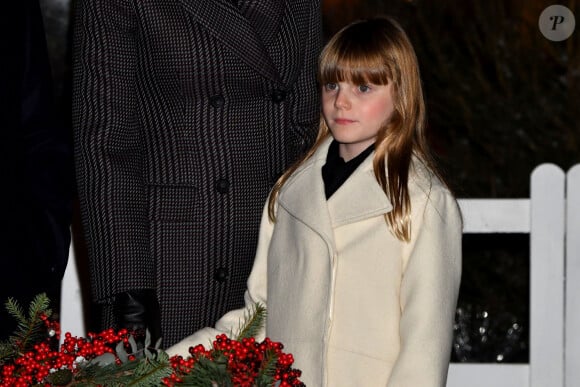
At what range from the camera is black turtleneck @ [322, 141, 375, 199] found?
9.84 ft

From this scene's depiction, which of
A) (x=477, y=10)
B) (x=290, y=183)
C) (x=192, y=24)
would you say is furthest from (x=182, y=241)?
(x=477, y=10)

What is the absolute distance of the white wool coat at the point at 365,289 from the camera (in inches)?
107

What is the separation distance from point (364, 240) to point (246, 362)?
1067 millimetres

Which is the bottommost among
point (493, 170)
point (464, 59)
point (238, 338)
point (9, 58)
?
point (493, 170)

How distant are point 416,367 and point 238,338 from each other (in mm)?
828

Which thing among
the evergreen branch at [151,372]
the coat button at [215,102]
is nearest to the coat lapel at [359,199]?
the coat button at [215,102]

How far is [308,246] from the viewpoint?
2.89m

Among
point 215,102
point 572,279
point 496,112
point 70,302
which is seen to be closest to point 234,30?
point 215,102

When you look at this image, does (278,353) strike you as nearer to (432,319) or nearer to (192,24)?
(432,319)

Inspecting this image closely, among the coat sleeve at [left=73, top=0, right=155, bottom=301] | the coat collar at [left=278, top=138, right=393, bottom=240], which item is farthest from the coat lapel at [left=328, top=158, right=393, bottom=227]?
the coat sleeve at [left=73, top=0, right=155, bottom=301]

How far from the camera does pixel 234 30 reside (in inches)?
118

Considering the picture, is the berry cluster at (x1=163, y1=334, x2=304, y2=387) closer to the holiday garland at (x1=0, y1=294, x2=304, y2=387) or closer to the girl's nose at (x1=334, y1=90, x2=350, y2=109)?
the holiday garland at (x1=0, y1=294, x2=304, y2=387)

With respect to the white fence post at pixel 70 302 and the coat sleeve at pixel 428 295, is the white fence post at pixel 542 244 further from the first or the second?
the coat sleeve at pixel 428 295

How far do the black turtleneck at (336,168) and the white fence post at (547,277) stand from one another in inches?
57.4
